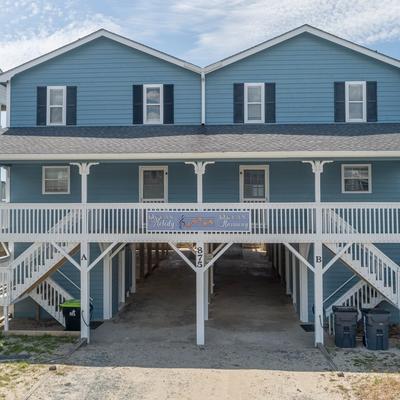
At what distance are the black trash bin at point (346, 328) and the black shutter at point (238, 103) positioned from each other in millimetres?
7792

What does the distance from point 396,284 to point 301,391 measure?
17.8ft

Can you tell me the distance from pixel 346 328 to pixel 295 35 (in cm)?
1054

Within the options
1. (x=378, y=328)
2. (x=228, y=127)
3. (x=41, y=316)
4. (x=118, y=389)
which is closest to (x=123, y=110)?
(x=228, y=127)

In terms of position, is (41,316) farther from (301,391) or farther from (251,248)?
(251,248)

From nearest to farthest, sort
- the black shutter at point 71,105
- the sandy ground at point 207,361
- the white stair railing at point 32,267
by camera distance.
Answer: the sandy ground at point 207,361
the white stair railing at point 32,267
the black shutter at point 71,105

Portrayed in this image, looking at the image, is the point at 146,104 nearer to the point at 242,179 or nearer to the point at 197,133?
the point at 197,133

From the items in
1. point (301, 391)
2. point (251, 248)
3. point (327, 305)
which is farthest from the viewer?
point (251, 248)

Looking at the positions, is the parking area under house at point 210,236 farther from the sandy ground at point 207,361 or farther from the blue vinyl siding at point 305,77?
the blue vinyl siding at point 305,77

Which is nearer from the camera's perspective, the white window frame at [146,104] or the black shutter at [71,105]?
the white window frame at [146,104]

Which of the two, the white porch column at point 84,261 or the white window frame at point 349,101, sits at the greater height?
the white window frame at point 349,101

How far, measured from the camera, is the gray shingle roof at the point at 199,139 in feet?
43.0

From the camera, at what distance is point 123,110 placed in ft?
54.2

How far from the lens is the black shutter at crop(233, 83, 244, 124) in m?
16.3

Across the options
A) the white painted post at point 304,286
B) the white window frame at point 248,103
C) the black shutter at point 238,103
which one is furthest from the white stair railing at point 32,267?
the white painted post at point 304,286
